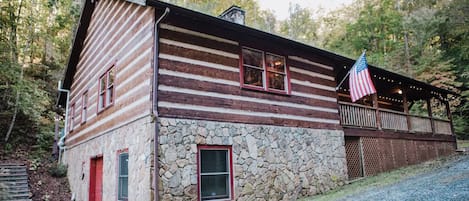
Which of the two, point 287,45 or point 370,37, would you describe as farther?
point 370,37

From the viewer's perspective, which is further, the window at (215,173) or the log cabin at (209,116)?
the window at (215,173)

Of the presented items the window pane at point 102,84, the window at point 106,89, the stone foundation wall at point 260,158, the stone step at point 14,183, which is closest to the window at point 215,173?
the stone foundation wall at point 260,158

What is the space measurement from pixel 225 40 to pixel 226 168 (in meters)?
3.45

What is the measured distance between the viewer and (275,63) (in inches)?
404

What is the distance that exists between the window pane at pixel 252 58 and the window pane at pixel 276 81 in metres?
0.55

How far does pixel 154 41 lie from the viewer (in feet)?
25.4

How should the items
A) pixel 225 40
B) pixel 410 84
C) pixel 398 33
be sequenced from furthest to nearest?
pixel 398 33 < pixel 410 84 < pixel 225 40

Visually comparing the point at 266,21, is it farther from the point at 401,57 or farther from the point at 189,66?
the point at 189,66

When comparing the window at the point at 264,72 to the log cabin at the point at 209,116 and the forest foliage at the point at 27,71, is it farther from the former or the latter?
the forest foliage at the point at 27,71

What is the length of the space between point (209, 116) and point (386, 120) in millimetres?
9304

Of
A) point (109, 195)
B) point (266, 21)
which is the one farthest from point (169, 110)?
point (266, 21)

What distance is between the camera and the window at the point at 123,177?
848 cm

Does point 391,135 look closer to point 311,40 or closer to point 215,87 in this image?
point 215,87

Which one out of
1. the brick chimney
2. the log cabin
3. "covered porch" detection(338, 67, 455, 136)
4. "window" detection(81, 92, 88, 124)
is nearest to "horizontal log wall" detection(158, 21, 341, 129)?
the log cabin
